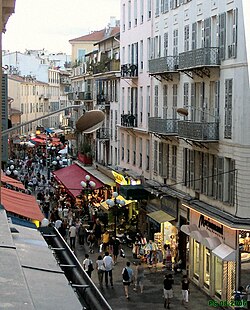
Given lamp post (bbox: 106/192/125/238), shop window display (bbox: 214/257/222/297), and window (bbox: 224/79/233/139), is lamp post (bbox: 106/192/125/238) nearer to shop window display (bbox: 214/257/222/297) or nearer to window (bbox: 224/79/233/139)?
shop window display (bbox: 214/257/222/297)

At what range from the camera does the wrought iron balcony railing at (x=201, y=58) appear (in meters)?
27.1

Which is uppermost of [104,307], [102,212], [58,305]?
[58,305]

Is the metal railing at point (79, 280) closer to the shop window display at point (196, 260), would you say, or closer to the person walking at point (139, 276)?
the person walking at point (139, 276)

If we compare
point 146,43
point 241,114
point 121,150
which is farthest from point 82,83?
point 241,114

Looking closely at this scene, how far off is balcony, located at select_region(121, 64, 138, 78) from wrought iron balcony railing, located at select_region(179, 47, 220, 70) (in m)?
A: 12.8

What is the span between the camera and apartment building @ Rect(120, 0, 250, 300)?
82.2 ft

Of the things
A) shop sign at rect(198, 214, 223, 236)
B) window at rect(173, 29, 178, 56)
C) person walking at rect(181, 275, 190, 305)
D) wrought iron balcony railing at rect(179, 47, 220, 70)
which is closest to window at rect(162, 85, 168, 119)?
window at rect(173, 29, 178, 56)

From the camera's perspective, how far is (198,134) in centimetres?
2811

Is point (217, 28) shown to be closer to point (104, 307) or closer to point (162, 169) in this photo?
point (162, 169)

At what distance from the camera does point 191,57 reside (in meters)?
29.3

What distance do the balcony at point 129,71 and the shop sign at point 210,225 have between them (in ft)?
52.5

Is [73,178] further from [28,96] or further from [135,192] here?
[28,96]

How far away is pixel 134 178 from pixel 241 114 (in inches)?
675

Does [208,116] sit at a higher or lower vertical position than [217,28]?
lower
